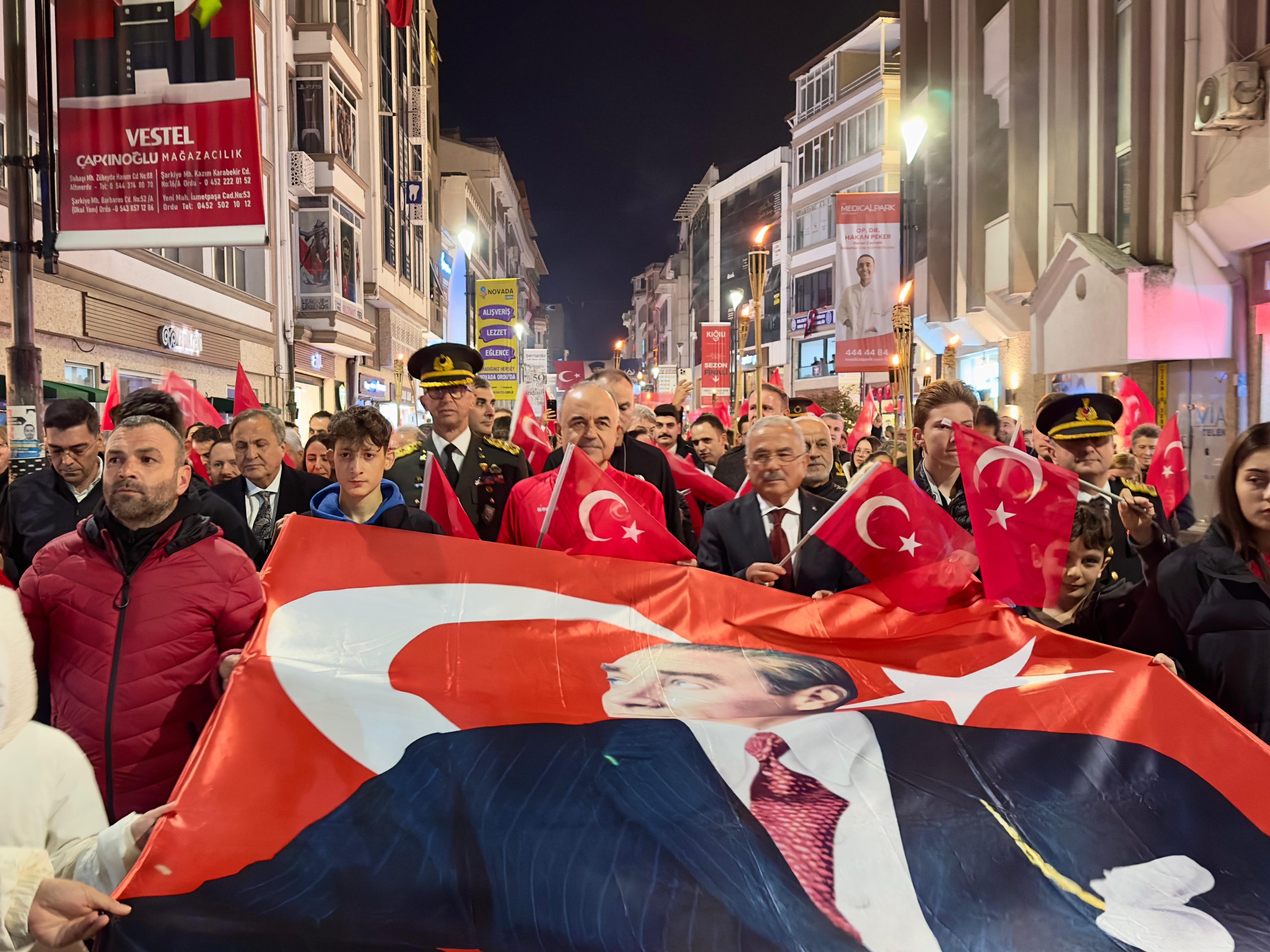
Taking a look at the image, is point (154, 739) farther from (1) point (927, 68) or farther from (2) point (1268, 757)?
(1) point (927, 68)

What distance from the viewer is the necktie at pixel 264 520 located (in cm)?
589

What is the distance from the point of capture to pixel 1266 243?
1608 centimetres

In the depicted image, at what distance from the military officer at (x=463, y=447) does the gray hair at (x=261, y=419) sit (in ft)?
2.91

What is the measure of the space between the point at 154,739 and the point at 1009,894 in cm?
263

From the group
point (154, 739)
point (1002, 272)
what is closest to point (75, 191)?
point (154, 739)

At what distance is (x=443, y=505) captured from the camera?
5.30m

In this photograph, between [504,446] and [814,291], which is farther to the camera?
[814,291]

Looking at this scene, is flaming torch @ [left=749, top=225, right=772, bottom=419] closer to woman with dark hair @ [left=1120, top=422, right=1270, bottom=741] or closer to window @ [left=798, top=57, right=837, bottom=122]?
woman with dark hair @ [left=1120, top=422, right=1270, bottom=741]

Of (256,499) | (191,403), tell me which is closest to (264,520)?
(256,499)

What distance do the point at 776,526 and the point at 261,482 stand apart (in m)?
3.11

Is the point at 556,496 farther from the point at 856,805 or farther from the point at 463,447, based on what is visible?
the point at 856,805

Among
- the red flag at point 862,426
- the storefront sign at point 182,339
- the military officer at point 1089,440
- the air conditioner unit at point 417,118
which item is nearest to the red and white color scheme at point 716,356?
the air conditioner unit at point 417,118

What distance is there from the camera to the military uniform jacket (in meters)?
5.84

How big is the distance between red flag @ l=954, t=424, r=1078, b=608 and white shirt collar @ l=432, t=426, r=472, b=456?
110 inches
